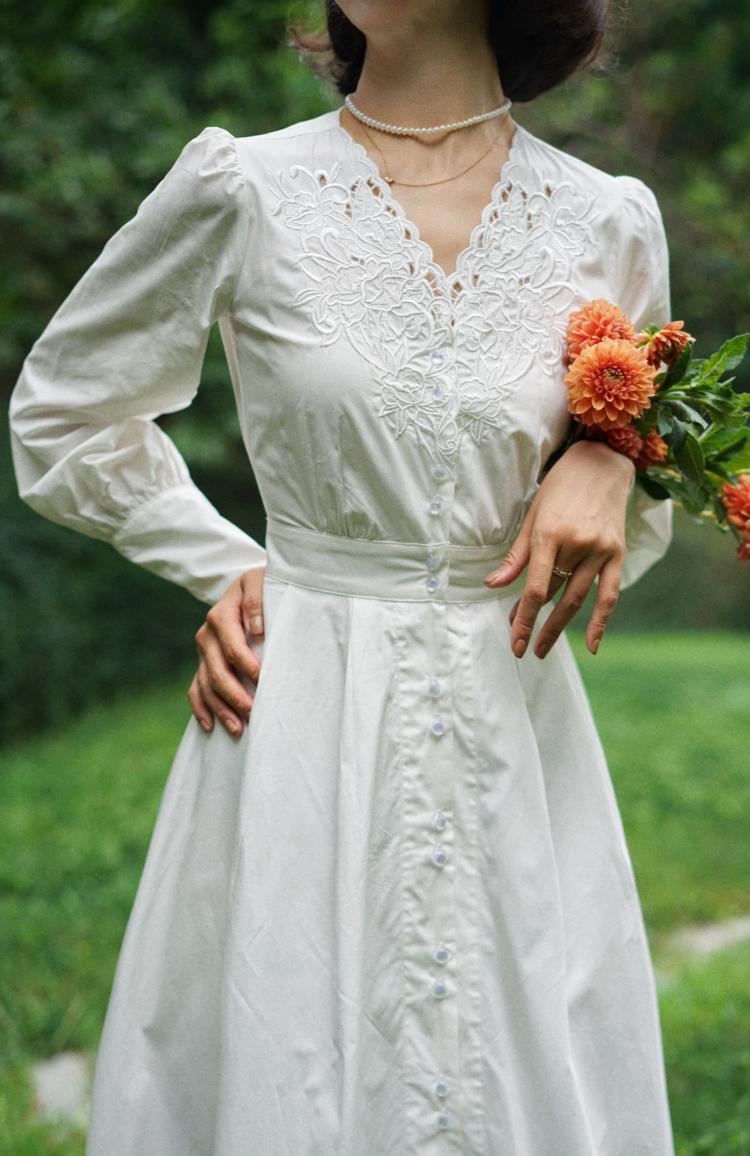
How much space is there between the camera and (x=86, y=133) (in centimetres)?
589

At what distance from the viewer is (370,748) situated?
164 cm

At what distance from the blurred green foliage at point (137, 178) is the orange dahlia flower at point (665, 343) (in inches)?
61.0

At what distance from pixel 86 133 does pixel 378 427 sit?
4793 mm

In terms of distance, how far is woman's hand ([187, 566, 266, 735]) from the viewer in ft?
5.74

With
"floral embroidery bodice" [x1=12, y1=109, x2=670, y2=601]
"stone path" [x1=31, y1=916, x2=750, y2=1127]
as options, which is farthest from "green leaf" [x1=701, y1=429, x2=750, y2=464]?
"stone path" [x1=31, y1=916, x2=750, y2=1127]

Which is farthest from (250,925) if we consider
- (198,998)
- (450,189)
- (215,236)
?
(450,189)

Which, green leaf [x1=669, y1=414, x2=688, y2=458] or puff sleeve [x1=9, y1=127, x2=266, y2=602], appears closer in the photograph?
puff sleeve [x1=9, y1=127, x2=266, y2=602]

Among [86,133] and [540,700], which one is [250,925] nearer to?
[540,700]

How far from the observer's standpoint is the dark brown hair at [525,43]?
1.83m

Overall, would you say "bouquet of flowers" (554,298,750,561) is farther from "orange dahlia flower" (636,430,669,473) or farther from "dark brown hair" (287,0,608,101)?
"dark brown hair" (287,0,608,101)

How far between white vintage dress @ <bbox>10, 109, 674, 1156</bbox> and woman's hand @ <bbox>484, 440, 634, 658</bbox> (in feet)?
0.23

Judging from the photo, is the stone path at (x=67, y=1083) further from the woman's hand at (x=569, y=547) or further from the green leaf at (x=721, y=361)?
the green leaf at (x=721, y=361)

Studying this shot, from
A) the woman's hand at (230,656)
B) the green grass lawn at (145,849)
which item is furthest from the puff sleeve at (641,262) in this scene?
the green grass lawn at (145,849)

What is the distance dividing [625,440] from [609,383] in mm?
124
